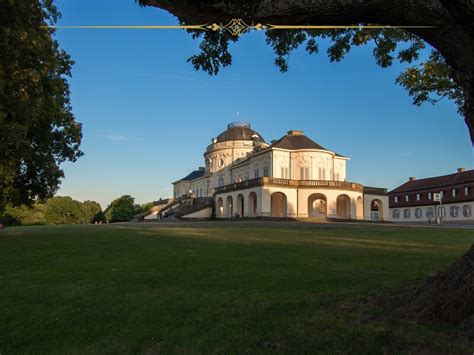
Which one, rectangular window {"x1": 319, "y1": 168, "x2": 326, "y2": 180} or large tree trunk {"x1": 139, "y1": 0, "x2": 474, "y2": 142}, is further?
rectangular window {"x1": 319, "y1": 168, "x2": 326, "y2": 180}

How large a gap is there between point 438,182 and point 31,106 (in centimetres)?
7030

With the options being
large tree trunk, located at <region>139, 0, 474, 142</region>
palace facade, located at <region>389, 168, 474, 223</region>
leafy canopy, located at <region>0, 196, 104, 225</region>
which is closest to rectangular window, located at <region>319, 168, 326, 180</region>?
palace facade, located at <region>389, 168, 474, 223</region>

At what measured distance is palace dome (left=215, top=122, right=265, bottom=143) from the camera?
73.1 metres

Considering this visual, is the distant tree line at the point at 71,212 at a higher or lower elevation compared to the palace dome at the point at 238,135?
lower

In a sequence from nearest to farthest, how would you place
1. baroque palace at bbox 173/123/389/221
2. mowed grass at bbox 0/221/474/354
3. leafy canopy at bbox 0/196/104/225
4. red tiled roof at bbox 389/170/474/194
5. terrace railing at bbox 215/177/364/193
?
mowed grass at bbox 0/221/474/354 < terrace railing at bbox 215/177/364/193 < baroque palace at bbox 173/123/389/221 < red tiled roof at bbox 389/170/474/194 < leafy canopy at bbox 0/196/104/225

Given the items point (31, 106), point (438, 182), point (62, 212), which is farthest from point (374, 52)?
point (62, 212)

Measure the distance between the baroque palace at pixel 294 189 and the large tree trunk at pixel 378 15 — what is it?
145ft

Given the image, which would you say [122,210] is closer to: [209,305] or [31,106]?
[31,106]

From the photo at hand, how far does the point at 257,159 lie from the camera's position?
6016 centimetres

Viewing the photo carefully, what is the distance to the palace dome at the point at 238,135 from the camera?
73.1m

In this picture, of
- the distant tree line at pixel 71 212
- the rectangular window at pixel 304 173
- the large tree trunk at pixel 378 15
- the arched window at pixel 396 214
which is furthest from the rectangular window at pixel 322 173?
the large tree trunk at pixel 378 15

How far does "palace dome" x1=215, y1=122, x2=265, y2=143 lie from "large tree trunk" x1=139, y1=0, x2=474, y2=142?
68120mm

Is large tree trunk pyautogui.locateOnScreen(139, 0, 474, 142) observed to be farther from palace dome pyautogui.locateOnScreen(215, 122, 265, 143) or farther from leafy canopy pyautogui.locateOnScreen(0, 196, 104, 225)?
leafy canopy pyautogui.locateOnScreen(0, 196, 104, 225)

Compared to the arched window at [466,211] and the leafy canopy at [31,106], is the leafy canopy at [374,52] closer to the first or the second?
the leafy canopy at [31,106]
